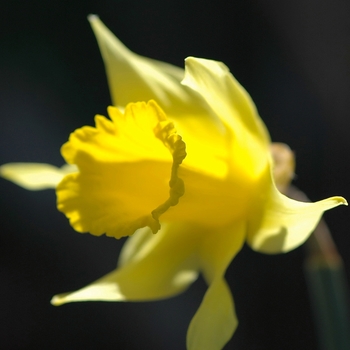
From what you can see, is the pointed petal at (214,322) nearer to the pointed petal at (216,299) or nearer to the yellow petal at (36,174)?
the pointed petal at (216,299)

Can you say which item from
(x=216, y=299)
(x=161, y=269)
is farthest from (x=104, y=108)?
(x=216, y=299)

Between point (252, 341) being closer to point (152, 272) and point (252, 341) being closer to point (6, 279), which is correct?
point (6, 279)

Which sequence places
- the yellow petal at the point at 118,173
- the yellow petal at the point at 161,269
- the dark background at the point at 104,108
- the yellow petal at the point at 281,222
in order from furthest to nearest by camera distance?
the dark background at the point at 104,108 < the yellow petal at the point at 161,269 < the yellow petal at the point at 118,173 < the yellow petal at the point at 281,222

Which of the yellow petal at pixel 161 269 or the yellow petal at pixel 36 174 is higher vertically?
the yellow petal at pixel 36 174

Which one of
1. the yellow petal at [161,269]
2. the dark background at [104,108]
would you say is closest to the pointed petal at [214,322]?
the yellow petal at [161,269]

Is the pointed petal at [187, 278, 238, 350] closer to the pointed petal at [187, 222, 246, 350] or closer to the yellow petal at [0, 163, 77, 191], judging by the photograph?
the pointed petal at [187, 222, 246, 350]

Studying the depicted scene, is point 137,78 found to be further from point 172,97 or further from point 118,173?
point 118,173

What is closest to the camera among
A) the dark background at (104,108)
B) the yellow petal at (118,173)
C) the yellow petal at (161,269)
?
the yellow petal at (118,173)
